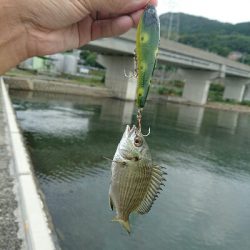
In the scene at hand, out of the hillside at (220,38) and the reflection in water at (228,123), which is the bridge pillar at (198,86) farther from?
the hillside at (220,38)

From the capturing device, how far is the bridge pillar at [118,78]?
4588 cm

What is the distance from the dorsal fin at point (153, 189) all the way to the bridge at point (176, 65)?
2582cm

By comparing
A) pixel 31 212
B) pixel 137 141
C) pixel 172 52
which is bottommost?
pixel 31 212

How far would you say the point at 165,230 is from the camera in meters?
10.3

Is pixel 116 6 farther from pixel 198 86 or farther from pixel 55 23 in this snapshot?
pixel 198 86

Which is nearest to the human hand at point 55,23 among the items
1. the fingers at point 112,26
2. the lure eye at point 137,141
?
the fingers at point 112,26

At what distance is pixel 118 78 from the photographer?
51156 mm

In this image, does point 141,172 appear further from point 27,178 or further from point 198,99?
point 198,99

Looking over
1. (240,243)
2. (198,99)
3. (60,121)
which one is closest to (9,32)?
(240,243)

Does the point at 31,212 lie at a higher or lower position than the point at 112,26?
lower

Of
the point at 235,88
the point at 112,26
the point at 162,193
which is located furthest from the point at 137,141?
the point at 235,88

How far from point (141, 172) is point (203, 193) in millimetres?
12359

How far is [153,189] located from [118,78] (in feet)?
162

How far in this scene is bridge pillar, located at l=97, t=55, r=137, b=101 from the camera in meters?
45.9
